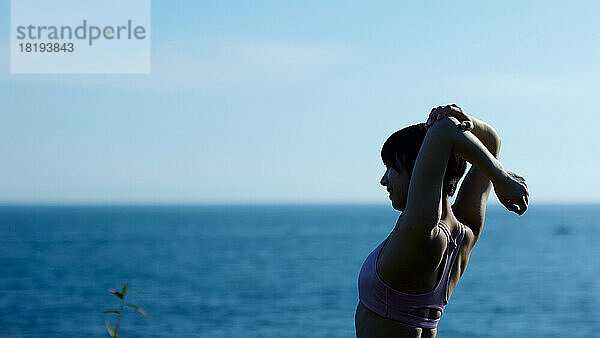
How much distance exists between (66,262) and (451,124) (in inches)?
3049

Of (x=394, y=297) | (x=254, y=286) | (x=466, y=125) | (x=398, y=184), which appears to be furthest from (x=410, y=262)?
(x=254, y=286)

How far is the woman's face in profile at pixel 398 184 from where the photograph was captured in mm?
2561

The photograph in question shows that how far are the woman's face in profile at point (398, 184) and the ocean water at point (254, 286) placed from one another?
3620cm

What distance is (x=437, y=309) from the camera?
264 cm

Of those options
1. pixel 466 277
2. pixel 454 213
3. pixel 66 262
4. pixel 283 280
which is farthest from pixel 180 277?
pixel 454 213

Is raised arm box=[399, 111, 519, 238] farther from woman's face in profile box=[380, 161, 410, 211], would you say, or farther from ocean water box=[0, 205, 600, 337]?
ocean water box=[0, 205, 600, 337]

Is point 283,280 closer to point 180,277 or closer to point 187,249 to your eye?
point 180,277

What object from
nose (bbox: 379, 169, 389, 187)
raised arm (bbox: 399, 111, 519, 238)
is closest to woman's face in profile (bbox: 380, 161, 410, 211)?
nose (bbox: 379, 169, 389, 187)

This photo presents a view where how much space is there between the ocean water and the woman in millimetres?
36057

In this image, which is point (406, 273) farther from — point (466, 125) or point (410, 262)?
point (466, 125)

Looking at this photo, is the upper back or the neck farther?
the neck

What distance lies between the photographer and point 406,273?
2.51 meters

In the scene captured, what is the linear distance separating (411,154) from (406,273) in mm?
384

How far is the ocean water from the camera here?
41719mm
